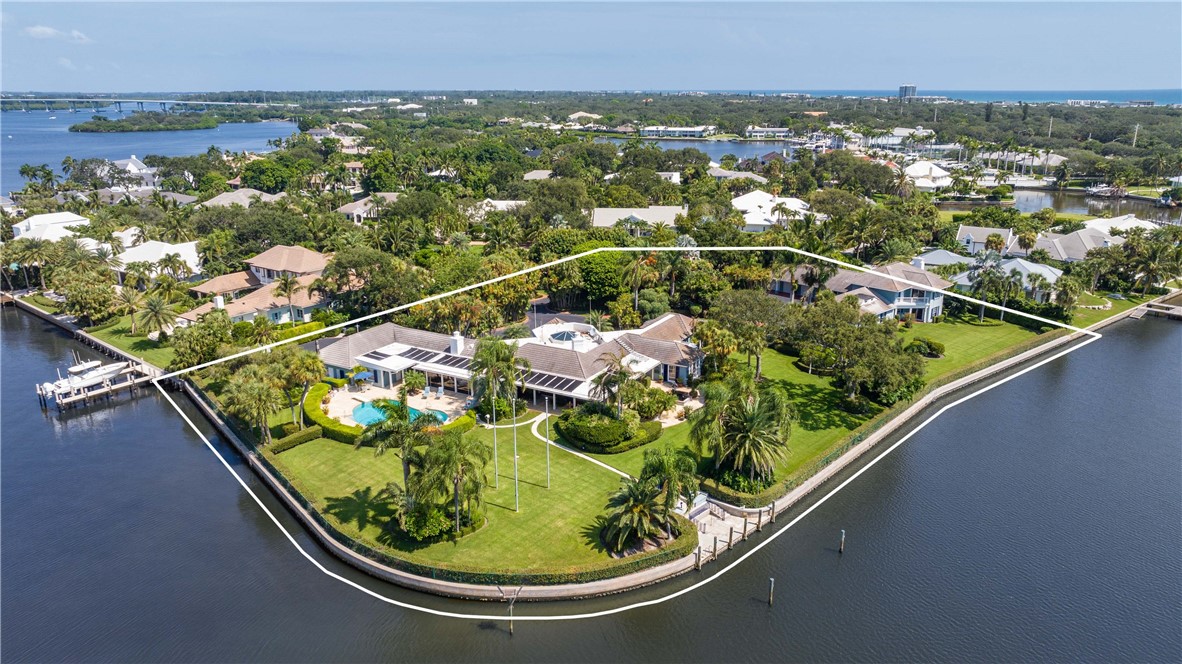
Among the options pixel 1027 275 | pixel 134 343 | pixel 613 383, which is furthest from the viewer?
pixel 1027 275

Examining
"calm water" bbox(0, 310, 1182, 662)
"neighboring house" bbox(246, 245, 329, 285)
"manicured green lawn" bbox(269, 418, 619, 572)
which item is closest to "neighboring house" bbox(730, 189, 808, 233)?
"calm water" bbox(0, 310, 1182, 662)

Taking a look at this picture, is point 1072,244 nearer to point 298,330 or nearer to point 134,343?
point 298,330

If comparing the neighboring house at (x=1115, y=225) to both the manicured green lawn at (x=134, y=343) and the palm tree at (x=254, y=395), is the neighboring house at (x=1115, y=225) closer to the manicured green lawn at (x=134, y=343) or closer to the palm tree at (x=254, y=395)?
the palm tree at (x=254, y=395)

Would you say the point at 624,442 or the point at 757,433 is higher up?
the point at 757,433

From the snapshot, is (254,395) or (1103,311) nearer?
(254,395)

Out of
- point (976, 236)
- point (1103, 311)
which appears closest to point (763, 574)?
point (1103, 311)

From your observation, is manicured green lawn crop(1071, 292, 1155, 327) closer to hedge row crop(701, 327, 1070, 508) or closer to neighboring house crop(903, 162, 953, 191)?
hedge row crop(701, 327, 1070, 508)

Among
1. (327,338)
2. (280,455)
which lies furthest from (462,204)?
(280,455)
